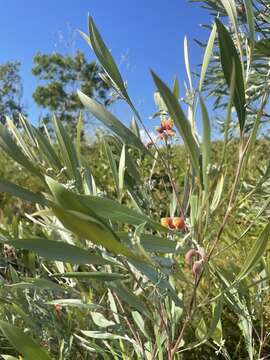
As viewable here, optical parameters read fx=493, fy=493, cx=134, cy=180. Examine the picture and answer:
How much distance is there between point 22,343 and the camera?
2.42ft

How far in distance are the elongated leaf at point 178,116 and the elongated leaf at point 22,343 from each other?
37 centimetres

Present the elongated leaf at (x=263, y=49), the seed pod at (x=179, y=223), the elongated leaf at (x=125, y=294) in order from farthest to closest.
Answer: the elongated leaf at (x=263, y=49) < the elongated leaf at (x=125, y=294) < the seed pod at (x=179, y=223)

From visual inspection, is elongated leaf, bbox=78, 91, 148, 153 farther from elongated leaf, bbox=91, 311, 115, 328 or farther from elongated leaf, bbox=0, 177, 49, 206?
elongated leaf, bbox=91, 311, 115, 328

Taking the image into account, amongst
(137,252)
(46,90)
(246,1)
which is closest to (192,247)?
(137,252)

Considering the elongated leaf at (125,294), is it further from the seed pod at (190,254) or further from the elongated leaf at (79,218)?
the elongated leaf at (79,218)

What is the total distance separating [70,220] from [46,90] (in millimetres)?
24696

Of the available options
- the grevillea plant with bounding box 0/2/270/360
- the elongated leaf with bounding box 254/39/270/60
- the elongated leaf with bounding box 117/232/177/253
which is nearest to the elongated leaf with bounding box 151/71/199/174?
the grevillea plant with bounding box 0/2/270/360

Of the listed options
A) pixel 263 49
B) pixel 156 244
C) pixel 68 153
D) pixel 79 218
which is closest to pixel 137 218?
pixel 156 244

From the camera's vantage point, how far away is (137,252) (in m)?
0.58

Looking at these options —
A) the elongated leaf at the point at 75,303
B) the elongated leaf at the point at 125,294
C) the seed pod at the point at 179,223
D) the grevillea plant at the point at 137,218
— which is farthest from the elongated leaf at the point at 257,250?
the elongated leaf at the point at 75,303

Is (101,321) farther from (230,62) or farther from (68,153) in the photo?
(230,62)

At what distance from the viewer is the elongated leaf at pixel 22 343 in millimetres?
729

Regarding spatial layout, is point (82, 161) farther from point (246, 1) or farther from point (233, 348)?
point (233, 348)

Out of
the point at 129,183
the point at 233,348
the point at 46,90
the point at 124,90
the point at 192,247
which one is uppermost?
the point at 46,90
